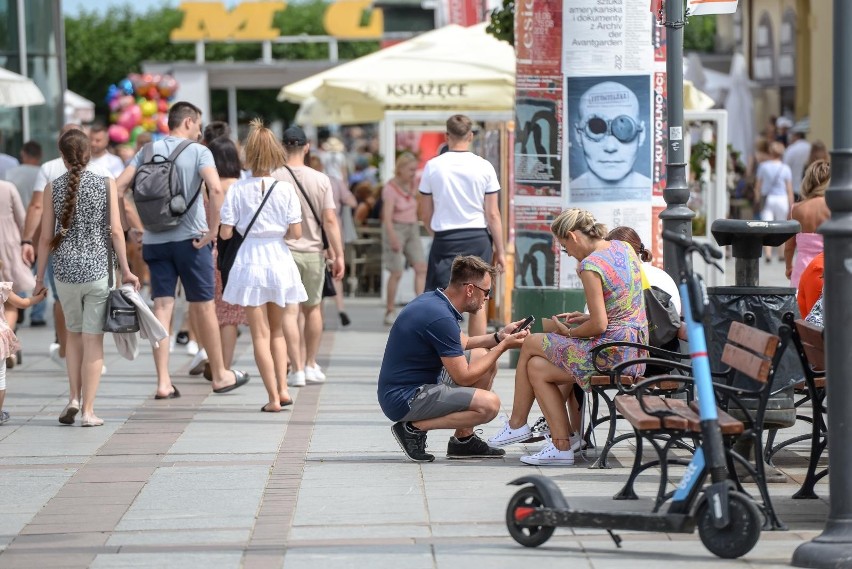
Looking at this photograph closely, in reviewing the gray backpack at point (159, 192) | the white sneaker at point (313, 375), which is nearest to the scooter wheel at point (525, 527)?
the gray backpack at point (159, 192)

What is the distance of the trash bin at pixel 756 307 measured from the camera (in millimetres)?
7145

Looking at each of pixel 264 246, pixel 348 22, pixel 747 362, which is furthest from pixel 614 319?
pixel 348 22

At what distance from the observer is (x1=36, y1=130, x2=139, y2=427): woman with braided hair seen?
9344mm

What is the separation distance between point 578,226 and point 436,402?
3.72 ft

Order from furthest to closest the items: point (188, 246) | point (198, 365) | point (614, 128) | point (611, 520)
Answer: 1. point (198, 365)
2. point (614, 128)
3. point (188, 246)
4. point (611, 520)

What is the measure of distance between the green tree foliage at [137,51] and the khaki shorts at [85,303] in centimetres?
6354

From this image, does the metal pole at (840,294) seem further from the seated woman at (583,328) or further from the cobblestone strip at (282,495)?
the cobblestone strip at (282,495)

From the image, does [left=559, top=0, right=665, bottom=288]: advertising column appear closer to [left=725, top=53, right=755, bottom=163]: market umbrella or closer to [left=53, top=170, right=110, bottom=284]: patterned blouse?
[left=53, top=170, right=110, bottom=284]: patterned blouse

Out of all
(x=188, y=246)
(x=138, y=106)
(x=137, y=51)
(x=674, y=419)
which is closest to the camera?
(x=674, y=419)

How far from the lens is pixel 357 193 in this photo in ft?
65.8

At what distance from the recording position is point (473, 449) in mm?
8086

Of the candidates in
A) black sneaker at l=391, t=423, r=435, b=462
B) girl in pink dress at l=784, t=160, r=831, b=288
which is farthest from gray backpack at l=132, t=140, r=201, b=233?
girl in pink dress at l=784, t=160, r=831, b=288

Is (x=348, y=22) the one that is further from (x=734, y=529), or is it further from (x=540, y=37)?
(x=734, y=529)

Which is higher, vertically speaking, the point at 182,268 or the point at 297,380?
the point at 182,268
